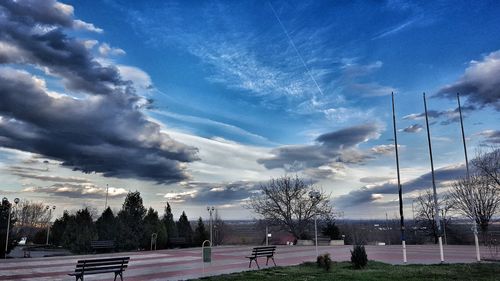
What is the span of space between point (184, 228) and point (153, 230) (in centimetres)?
647

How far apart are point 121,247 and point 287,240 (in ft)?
57.1

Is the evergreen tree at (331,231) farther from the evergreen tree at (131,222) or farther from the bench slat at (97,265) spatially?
the bench slat at (97,265)

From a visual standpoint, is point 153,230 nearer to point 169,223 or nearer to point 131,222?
point 131,222

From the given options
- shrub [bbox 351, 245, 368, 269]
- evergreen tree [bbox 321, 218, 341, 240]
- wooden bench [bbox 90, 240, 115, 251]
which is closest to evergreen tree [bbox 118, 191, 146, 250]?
wooden bench [bbox 90, 240, 115, 251]

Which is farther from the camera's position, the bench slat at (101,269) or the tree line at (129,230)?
the tree line at (129,230)

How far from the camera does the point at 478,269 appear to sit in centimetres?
1536

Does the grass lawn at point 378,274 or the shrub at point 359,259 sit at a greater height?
the shrub at point 359,259

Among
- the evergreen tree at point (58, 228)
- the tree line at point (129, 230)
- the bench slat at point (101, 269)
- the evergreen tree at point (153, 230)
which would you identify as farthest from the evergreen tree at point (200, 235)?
the bench slat at point (101, 269)

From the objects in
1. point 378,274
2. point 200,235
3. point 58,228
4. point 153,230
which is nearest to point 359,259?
point 378,274

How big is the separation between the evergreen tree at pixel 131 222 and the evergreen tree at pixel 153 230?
1.32ft

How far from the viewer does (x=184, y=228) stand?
39156 millimetres

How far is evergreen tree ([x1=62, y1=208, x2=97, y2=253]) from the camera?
3051cm

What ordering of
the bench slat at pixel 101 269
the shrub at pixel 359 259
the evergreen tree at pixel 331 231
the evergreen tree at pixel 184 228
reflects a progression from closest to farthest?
1. the bench slat at pixel 101 269
2. the shrub at pixel 359 259
3. the evergreen tree at pixel 184 228
4. the evergreen tree at pixel 331 231

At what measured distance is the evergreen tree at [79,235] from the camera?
30506 millimetres
